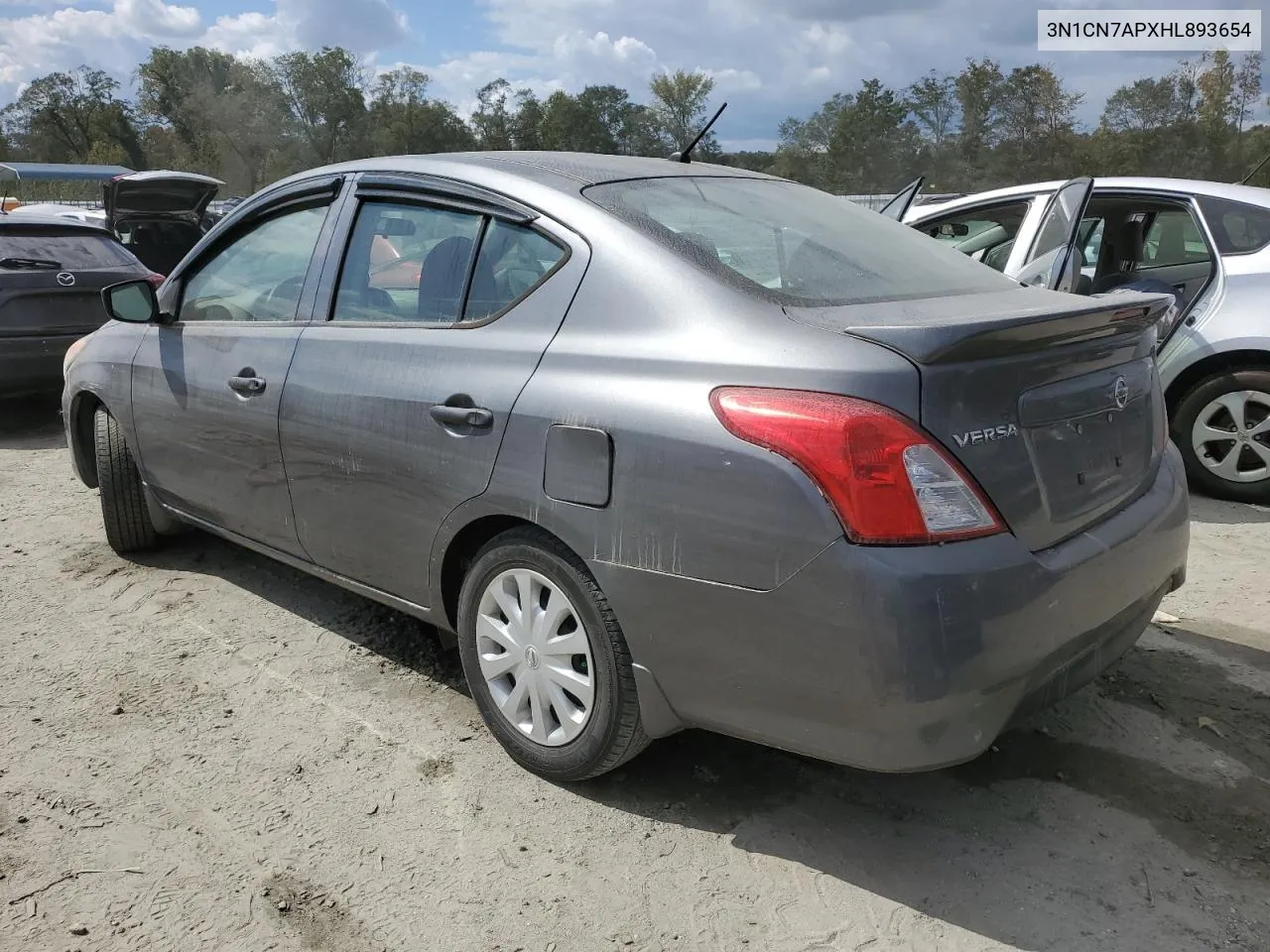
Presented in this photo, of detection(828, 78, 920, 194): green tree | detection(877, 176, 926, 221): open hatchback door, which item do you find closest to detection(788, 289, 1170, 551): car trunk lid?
detection(877, 176, 926, 221): open hatchback door

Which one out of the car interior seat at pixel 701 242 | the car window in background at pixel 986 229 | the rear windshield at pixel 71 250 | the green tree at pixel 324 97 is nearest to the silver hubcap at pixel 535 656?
the car interior seat at pixel 701 242

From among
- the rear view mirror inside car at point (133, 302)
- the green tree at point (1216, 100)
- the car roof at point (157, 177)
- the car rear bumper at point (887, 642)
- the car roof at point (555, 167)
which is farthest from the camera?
the green tree at point (1216, 100)

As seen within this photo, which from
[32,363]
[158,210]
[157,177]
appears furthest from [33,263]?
[158,210]

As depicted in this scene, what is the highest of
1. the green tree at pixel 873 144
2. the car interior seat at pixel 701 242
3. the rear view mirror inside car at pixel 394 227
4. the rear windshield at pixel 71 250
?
the green tree at pixel 873 144

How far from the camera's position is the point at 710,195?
293 centimetres

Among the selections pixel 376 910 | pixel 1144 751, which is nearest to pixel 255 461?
pixel 376 910

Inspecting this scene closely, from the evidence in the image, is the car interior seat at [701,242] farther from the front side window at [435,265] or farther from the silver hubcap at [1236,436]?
the silver hubcap at [1236,436]

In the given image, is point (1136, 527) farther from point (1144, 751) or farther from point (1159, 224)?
point (1159, 224)

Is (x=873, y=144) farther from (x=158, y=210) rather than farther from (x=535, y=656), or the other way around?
(x=535, y=656)

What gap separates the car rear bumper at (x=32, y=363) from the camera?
22.7 feet

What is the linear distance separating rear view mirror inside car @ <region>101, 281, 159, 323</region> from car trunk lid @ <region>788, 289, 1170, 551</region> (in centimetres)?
281

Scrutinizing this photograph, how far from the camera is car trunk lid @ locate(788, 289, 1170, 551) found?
2.02m

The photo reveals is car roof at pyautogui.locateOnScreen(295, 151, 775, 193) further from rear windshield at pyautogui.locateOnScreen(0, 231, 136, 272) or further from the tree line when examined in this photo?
the tree line

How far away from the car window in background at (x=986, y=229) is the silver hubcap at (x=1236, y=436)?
135 cm
